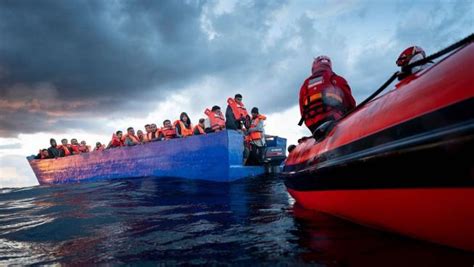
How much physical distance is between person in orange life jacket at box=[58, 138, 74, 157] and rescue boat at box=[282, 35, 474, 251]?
2095cm

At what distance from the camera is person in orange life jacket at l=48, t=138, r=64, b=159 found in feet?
66.8

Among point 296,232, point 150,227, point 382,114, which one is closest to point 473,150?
point 382,114

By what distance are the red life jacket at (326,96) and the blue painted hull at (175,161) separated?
5472mm

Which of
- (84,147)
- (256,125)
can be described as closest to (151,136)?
(256,125)

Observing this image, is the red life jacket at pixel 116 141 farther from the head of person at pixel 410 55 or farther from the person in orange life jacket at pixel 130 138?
the head of person at pixel 410 55

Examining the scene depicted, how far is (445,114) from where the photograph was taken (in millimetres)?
1994

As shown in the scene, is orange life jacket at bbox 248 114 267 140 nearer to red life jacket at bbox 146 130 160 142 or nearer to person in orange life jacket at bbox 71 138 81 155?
red life jacket at bbox 146 130 160 142

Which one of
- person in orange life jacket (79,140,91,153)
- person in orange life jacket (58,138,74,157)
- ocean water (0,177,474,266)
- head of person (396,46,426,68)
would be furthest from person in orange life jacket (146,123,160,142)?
head of person (396,46,426,68)

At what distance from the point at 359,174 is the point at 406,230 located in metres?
0.55

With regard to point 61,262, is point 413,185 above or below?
above

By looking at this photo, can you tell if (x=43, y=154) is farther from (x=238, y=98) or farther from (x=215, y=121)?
(x=238, y=98)

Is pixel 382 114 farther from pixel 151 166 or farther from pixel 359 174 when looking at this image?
pixel 151 166

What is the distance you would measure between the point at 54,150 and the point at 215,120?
1404 centimetres

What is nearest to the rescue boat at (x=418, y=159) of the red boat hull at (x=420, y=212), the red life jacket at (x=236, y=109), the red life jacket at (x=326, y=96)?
the red boat hull at (x=420, y=212)
